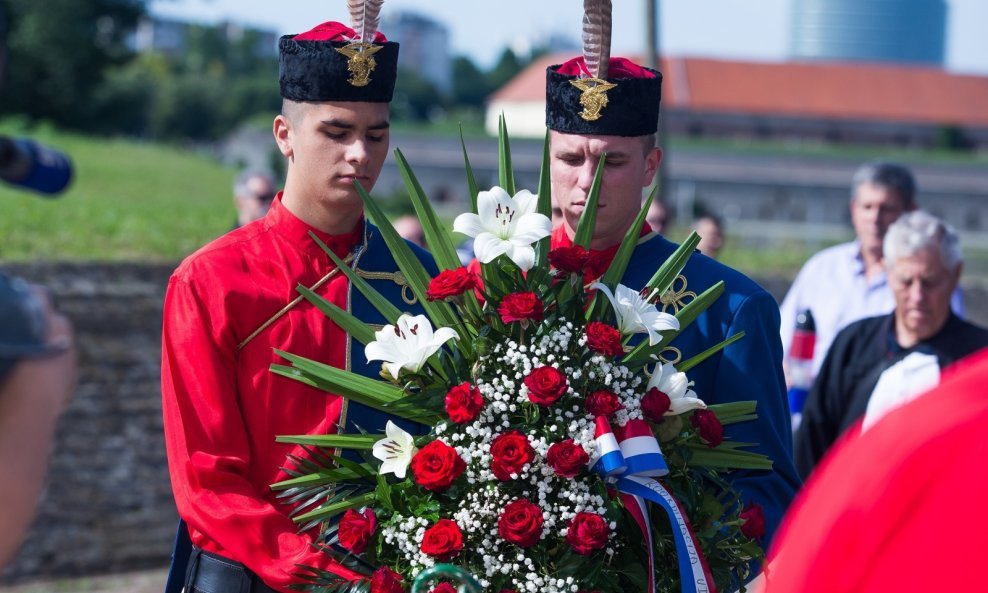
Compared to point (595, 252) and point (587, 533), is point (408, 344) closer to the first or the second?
point (587, 533)

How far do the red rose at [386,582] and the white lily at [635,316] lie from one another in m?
0.64

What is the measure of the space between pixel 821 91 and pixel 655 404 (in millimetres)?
77503

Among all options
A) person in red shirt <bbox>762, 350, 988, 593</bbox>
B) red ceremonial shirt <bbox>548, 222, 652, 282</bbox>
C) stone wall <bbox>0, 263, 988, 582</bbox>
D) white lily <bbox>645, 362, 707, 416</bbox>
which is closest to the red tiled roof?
stone wall <bbox>0, 263, 988, 582</bbox>

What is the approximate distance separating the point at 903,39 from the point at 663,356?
188m

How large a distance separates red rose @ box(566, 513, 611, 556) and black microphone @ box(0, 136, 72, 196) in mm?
1438

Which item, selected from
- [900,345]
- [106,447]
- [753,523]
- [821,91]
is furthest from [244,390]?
[821,91]

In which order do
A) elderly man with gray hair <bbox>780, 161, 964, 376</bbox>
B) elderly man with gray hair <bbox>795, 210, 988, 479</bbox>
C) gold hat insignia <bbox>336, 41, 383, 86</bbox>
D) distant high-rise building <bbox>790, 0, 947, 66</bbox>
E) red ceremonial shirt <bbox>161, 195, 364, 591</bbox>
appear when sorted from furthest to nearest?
1. distant high-rise building <bbox>790, 0, 947, 66</bbox>
2. elderly man with gray hair <bbox>780, 161, 964, 376</bbox>
3. elderly man with gray hair <bbox>795, 210, 988, 479</bbox>
4. gold hat insignia <bbox>336, 41, 383, 86</bbox>
5. red ceremonial shirt <bbox>161, 195, 364, 591</bbox>

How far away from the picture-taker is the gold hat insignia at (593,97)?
317 centimetres

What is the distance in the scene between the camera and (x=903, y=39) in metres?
180

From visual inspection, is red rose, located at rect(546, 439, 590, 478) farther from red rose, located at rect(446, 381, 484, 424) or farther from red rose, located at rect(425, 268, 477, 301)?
red rose, located at rect(425, 268, 477, 301)

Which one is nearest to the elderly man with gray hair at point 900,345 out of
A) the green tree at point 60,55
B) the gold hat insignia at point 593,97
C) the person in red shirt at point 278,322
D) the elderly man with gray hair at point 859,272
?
the elderly man with gray hair at point 859,272

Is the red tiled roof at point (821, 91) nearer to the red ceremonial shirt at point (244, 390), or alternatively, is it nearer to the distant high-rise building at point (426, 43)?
the distant high-rise building at point (426, 43)

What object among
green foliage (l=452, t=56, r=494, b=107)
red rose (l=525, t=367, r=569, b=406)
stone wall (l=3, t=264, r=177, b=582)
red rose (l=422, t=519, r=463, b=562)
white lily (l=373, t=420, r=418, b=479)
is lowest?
green foliage (l=452, t=56, r=494, b=107)

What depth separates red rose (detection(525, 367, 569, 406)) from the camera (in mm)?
2529
